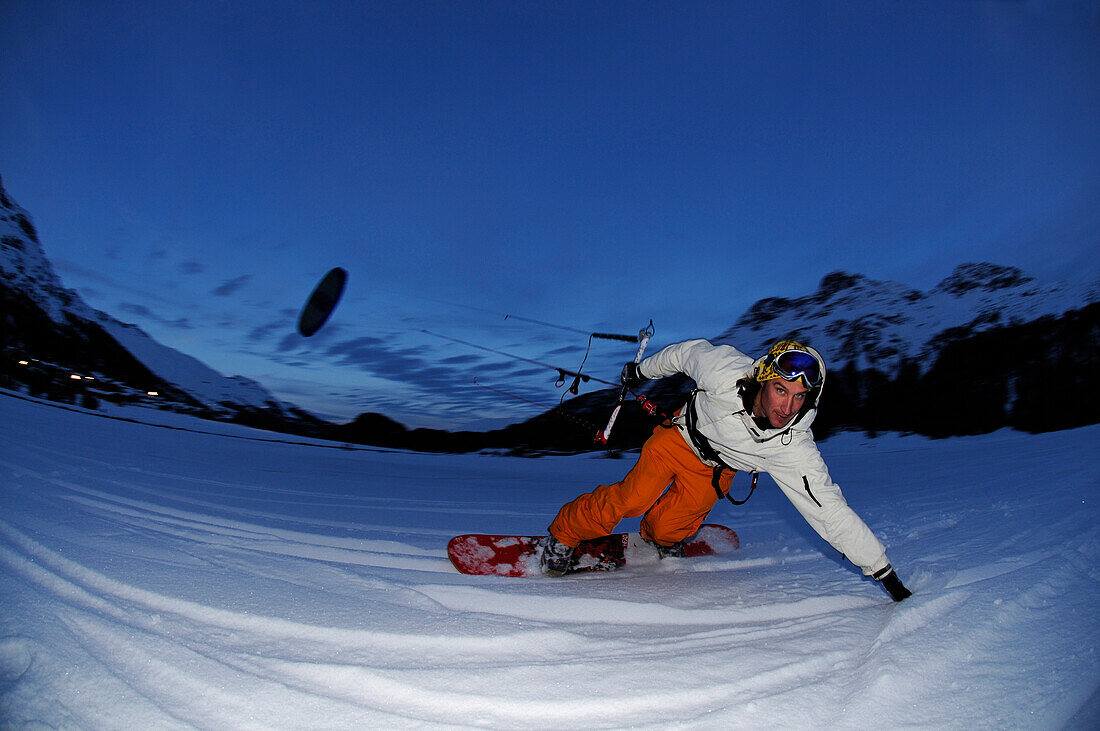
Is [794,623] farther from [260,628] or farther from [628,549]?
[260,628]

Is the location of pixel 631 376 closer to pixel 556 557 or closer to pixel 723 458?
pixel 723 458

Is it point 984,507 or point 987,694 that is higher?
point 984,507

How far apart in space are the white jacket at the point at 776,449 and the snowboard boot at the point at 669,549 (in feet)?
2.90

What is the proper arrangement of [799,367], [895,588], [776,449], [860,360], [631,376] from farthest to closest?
1. [860,360]
2. [631,376]
3. [776,449]
4. [799,367]
5. [895,588]

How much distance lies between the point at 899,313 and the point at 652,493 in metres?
49.8

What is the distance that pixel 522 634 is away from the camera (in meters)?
1.83

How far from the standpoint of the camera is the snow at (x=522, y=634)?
1.33m

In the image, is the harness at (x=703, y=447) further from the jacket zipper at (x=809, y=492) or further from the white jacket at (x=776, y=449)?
the jacket zipper at (x=809, y=492)

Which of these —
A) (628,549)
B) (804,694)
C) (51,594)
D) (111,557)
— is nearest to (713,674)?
(804,694)

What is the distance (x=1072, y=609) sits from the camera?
1914 millimetres

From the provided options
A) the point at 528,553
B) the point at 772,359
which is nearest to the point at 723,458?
the point at 772,359

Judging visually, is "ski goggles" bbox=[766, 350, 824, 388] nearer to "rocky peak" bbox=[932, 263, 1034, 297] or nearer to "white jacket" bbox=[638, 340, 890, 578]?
"white jacket" bbox=[638, 340, 890, 578]

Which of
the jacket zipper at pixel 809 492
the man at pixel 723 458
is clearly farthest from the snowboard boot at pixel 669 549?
the jacket zipper at pixel 809 492

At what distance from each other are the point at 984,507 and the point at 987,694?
4.06 metres
